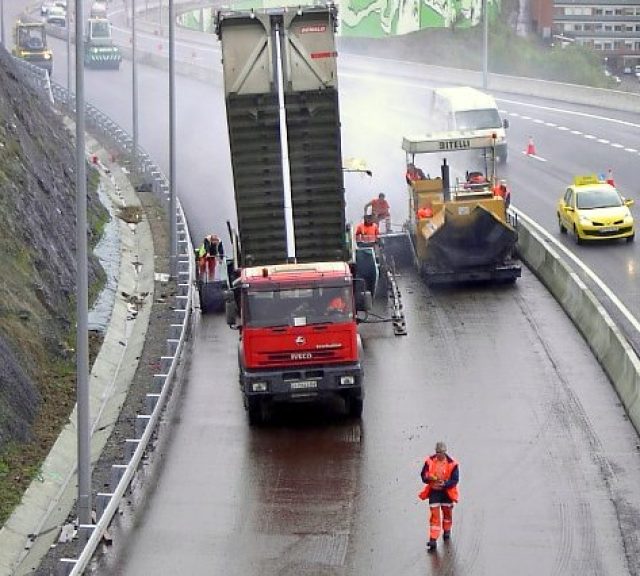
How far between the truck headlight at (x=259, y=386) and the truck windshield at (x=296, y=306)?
873 millimetres

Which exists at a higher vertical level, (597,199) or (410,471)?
(597,199)

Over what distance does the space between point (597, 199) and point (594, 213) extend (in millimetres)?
715

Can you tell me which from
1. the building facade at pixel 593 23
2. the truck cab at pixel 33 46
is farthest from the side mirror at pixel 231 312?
the building facade at pixel 593 23

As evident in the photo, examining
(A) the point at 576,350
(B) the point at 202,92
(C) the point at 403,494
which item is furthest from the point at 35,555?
(B) the point at 202,92

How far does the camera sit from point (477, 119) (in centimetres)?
4953

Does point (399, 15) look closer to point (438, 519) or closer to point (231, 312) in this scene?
point (231, 312)

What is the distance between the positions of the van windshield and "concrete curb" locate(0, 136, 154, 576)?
41.6 feet

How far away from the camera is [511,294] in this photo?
3219 cm

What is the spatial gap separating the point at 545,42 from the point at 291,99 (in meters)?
87.8

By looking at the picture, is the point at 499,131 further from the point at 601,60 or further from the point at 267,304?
the point at 601,60

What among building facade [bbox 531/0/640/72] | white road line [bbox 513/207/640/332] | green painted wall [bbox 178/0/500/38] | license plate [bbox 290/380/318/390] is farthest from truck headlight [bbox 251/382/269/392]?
building facade [bbox 531/0/640/72]

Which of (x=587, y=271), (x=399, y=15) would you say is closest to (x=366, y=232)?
(x=587, y=271)

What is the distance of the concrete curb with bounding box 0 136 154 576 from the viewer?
66.1 feet

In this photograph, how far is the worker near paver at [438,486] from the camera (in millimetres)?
18312
